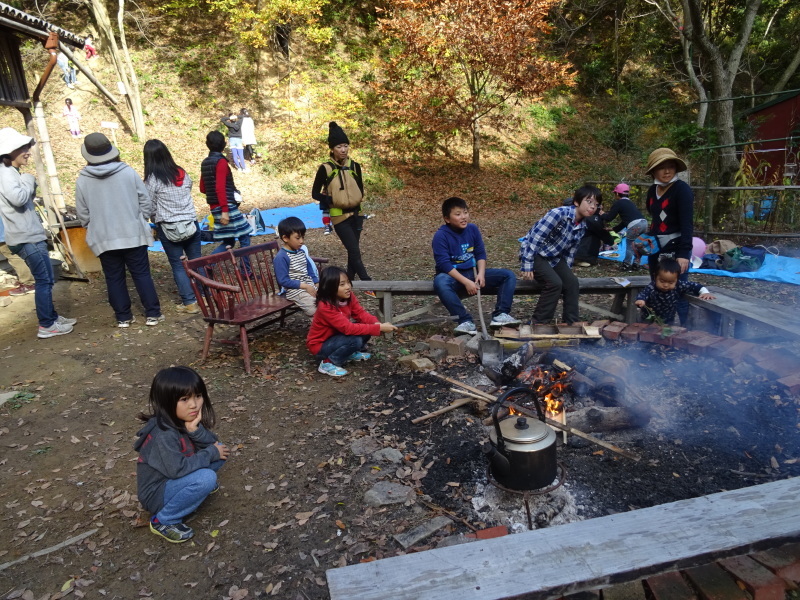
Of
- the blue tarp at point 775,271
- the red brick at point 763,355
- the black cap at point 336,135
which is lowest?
the blue tarp at point 775,271

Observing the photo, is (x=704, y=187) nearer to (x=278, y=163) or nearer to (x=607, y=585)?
(x=607, y=585)

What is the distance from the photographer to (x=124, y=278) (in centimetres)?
573

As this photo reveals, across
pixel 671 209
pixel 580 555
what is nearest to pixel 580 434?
pixel 580 555

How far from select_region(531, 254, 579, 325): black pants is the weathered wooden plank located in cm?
308

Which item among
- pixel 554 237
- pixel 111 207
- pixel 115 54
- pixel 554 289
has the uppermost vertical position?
pixel 115 54

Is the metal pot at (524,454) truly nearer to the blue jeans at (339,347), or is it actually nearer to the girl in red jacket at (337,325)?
the girl in red jacket at (337,325)

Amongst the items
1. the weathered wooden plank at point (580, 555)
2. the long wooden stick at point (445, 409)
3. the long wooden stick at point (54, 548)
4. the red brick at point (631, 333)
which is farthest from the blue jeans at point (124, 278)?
the red brick at point (631, 333)

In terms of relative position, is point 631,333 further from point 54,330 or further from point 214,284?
point 54,330

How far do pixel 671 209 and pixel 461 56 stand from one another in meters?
10.4

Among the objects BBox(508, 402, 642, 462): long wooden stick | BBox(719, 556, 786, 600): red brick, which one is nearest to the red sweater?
BBox(508, 402, 642, 462): long wooden stick

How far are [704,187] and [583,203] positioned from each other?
5.47 meters

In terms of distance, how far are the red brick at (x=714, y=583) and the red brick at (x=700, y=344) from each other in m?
2.48

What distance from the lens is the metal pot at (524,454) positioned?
8.93ft

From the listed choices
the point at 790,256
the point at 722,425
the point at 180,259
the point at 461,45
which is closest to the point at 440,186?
the point at 461,45
